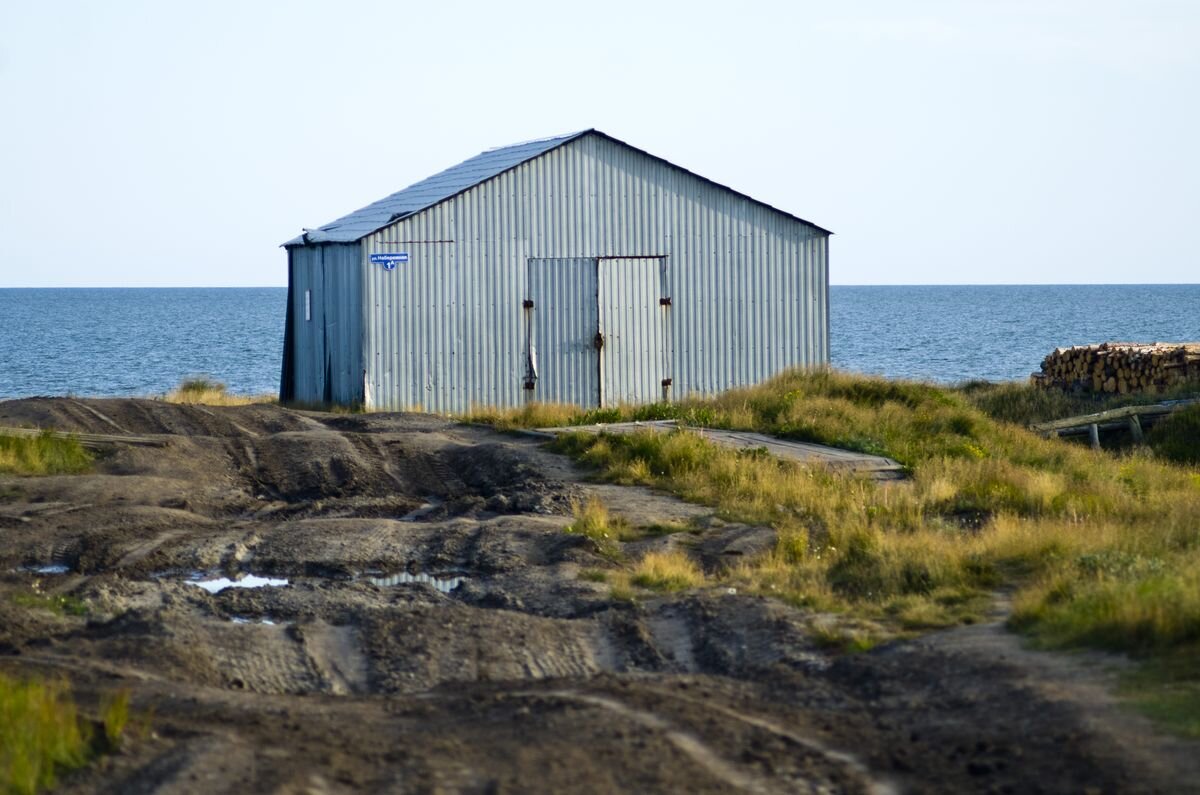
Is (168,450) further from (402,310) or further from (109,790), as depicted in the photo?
(109,790)

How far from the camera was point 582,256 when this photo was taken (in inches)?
1013

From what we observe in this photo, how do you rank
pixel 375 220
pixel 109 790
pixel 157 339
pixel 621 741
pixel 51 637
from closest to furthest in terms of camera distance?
pixel 109 790, pixel 621 741, pixel 51 637, pixel 375 220, pixel 157 339

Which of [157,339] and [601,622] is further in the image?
[157,339]

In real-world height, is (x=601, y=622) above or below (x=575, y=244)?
below

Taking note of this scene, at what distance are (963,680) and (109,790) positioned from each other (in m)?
4.84

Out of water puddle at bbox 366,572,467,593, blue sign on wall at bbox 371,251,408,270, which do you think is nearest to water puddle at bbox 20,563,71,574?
water puddle at bbox 366,572,467,593

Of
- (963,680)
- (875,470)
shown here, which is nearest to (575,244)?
(875,470)

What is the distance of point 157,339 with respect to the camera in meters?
90.7

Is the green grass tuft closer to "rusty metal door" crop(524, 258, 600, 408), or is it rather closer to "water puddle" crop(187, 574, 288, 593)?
"water puddle" crop(187, 574, 288, 593)

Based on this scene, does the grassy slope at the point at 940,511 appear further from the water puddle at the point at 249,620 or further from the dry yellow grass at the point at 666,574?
the water puddle at the point at 249,620

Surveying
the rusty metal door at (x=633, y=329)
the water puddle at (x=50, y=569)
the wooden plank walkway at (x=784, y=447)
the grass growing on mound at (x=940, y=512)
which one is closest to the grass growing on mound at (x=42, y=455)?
the water puddle at (x=50, y=569)

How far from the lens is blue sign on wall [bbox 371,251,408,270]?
79.8 feet

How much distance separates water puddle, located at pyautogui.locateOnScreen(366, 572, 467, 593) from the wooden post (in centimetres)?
1551

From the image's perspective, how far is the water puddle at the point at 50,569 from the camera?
12.7 meters
